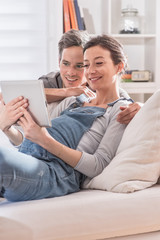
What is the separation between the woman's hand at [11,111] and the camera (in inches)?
68.3

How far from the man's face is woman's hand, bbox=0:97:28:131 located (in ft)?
2.30

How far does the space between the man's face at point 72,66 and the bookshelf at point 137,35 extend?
1.10 m

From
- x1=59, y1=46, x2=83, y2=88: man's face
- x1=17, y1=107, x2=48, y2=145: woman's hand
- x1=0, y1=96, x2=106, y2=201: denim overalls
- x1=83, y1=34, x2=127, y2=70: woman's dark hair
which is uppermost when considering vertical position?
x1=83, y1=34, x2=127, y2=70: woman's dark hair

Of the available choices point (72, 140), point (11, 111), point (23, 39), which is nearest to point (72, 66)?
point (72, 140)

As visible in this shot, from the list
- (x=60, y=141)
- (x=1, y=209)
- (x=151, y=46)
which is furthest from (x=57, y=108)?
(x=151, y=46)

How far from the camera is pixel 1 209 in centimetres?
152

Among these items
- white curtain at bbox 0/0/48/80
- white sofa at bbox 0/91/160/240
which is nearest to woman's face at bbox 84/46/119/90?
white sofa at bbox 0/91/160/240

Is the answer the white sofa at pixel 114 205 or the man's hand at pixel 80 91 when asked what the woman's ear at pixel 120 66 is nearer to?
the man's hand at pixel 80 91

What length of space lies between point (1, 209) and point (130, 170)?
50 centimetres

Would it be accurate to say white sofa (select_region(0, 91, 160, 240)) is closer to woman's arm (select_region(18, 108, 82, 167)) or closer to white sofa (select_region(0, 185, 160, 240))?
white sofa (select_region(0, 185, 160, 240))

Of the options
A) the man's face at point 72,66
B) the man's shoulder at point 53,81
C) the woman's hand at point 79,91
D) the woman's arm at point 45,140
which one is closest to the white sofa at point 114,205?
the woman's arm at point 45,140

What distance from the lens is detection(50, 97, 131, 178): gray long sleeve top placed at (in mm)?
1807

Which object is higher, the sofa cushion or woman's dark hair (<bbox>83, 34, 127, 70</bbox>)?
woman's dark hair (<bbox>83, 34, 127, 70</bbox>)

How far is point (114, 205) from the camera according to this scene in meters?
1.55
